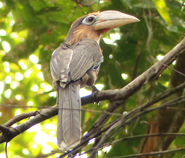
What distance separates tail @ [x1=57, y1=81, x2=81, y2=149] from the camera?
113 inches

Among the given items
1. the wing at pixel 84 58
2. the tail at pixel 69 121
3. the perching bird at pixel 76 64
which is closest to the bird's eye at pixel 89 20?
the perching bird at pixel 76 64

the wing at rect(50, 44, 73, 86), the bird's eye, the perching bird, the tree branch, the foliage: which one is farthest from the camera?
the bird's eye

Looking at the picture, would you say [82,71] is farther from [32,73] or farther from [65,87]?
[32,73]

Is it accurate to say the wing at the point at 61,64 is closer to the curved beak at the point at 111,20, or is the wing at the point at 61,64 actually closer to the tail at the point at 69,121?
the tail at the point at 69,121

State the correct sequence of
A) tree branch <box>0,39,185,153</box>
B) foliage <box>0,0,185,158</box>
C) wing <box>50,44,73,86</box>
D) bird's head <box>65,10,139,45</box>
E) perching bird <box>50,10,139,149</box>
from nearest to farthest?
tree branch <box>0,39,185,153</box> → perching bird <box>50,10,139,149</box> → wing <box>50,44,73,86</box> → foliage <box>0,0,185,158</box> → bird's head <box>65,10,139,45</box>

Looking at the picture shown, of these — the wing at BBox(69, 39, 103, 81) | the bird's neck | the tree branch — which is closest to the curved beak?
the bird's neck

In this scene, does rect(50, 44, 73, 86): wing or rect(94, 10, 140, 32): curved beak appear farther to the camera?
rect(94, 10, 140, 32): curved beak

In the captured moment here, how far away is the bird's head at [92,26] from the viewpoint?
4.68 meters

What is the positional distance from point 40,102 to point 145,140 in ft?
5.63

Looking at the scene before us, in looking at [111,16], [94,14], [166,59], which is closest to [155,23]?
[111,16]

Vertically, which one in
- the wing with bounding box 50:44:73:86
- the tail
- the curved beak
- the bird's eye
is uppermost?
the bird's eye

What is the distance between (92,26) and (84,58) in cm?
116

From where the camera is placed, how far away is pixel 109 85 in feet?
13.8

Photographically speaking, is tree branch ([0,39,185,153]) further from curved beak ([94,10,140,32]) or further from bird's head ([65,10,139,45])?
bird's head ([65,10,139,45])
